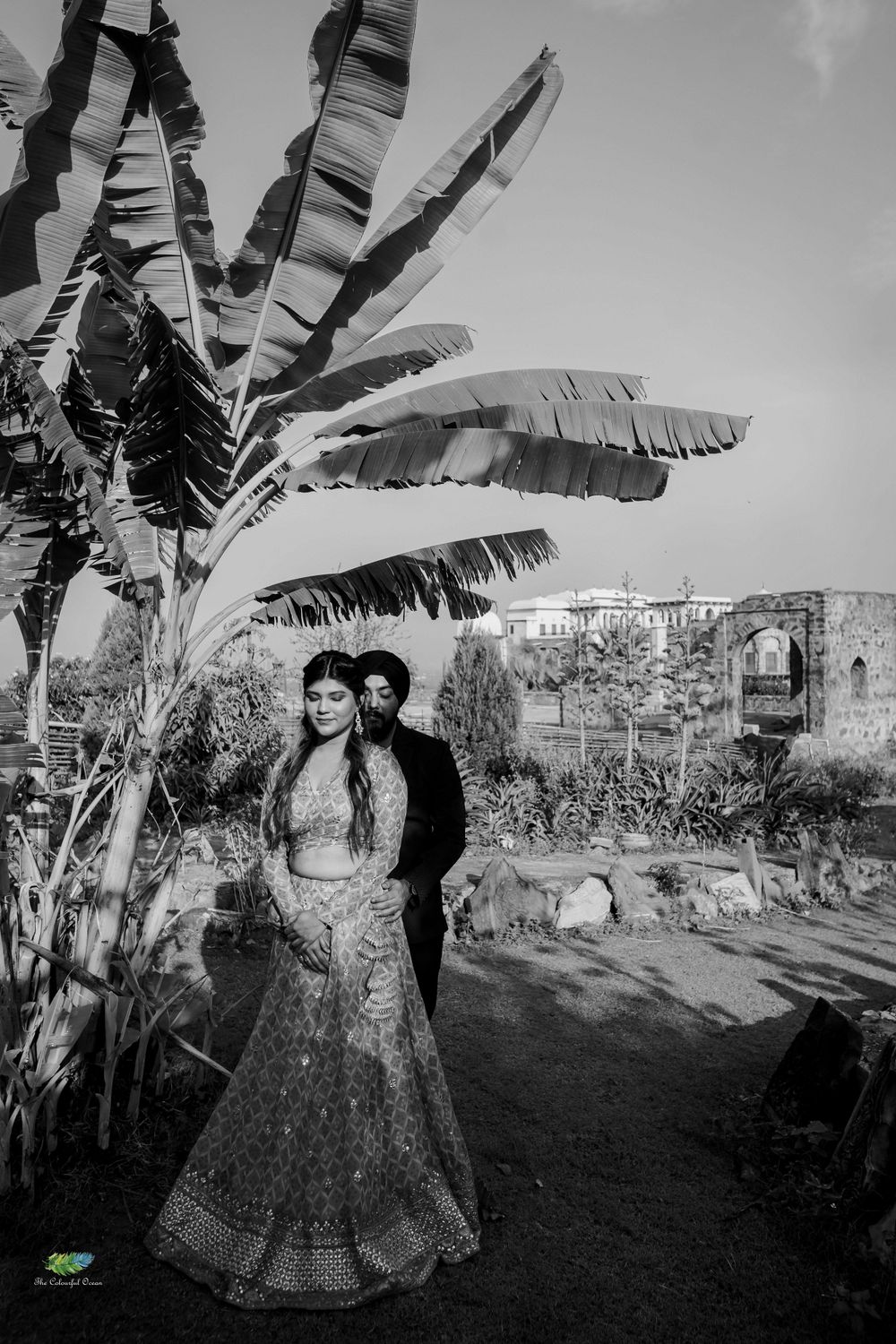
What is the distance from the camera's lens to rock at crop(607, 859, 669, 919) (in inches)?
287

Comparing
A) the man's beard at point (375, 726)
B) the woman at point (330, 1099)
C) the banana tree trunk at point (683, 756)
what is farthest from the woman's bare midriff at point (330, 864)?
the banana tree trunk at point (683, 756)

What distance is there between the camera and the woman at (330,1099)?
2.67 m

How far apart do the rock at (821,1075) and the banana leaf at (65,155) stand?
4.13m

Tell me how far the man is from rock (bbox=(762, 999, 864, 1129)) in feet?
4.99

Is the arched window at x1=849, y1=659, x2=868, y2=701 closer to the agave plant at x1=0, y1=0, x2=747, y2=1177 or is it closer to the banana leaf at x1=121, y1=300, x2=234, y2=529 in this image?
the agave plant at x1=0, y1=0, x2=747, y2=1177

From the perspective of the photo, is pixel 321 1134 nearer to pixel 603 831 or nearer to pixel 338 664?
pixel 338 664

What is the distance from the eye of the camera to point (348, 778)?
2.95 meters

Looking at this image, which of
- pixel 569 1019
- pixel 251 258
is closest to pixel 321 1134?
pixel 569 1019

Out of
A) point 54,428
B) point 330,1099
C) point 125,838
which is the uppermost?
point 54,428

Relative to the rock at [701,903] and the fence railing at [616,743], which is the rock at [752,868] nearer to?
the rock at [701,903]

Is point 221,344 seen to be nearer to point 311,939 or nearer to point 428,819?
point 428,819

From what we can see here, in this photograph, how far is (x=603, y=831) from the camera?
10297mm

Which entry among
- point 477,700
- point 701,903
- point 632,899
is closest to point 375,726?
point 632,899

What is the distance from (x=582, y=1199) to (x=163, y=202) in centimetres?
404
